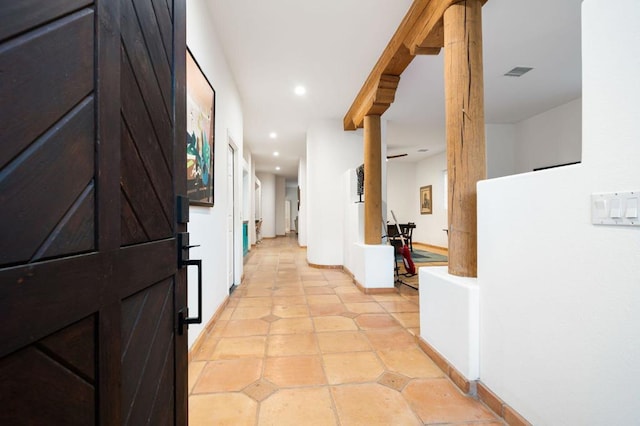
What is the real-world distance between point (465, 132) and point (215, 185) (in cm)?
246

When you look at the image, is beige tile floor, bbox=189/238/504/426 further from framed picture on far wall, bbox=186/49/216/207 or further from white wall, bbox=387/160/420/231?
white wall, bbox=387/160/420/231

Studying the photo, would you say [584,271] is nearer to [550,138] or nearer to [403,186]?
[550,138]

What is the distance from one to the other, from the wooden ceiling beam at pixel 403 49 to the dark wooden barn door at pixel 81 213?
7.88 ft

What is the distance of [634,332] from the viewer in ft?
3.26

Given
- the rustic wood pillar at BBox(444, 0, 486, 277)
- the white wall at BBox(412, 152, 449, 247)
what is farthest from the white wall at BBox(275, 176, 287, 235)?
the rustic wood pillar at BBox(444, 0, 486, 277)

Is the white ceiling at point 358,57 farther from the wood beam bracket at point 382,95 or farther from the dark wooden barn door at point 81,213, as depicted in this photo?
the dark wooden barn door at point 81,213

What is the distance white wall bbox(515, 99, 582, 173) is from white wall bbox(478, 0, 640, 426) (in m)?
5.57

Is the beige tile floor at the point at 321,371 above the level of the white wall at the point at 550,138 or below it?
below

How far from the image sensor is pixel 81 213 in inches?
23.7

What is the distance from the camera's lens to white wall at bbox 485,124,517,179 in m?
6.77

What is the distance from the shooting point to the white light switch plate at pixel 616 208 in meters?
0.99

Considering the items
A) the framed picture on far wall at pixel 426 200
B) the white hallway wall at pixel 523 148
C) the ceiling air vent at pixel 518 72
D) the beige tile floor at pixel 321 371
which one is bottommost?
the beige tile floor at pixel 321 371

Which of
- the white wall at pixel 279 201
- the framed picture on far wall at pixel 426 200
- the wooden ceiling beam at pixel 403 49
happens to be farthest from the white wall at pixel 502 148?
the white wall at pixel 279 201

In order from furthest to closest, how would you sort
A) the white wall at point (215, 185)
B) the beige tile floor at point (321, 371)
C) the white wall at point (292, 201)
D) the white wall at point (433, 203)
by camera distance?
1. the white wall at point (292, 201)
2. the white wall at point (433, 203)
3. the white wall at point (215, 185)
4. the beige tile floor at point (321, 371)
